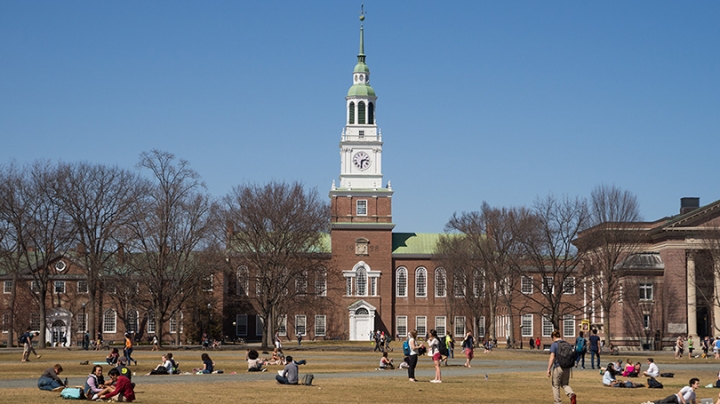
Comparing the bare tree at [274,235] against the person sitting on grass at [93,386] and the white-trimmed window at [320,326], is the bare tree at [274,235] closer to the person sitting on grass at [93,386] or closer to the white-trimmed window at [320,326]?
the white-trimmed window at [320,326]

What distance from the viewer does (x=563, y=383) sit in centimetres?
2478

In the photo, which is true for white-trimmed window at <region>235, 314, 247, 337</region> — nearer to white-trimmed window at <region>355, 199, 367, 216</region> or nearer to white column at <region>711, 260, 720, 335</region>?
white-trimmed window at <region>355, 199, 367, 216</region>

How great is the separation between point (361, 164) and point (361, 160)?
404 mm

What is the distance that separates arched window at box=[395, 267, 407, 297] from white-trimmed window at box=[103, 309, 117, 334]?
27.7 m

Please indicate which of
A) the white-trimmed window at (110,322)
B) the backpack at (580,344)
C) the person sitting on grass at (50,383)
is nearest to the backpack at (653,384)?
the backpack at (580,344)

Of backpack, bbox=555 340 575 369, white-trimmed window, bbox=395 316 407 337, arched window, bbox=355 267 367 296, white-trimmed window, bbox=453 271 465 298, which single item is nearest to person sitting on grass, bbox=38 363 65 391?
backpack, bbox=555 340 575 369

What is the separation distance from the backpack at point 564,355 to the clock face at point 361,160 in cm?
7688

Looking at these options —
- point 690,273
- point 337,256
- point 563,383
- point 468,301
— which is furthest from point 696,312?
point 563,383

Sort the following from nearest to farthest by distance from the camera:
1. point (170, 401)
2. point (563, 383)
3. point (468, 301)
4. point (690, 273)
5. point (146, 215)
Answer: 1. point (563, 383)
2. point (170, 401)
3. point (146, 215)
4. point (690, 273)
5. point (468, 301)

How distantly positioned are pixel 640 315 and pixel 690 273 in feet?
17.3

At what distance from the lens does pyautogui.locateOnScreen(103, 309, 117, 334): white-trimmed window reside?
98625 millimetres

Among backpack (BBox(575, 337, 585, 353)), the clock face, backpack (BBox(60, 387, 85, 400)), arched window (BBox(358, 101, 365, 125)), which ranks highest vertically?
arched window (BBox(358, 101, 365, 125))

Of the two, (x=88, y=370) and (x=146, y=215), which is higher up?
(x=146, y=215)

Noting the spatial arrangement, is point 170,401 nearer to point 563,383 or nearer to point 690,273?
point 563,383
